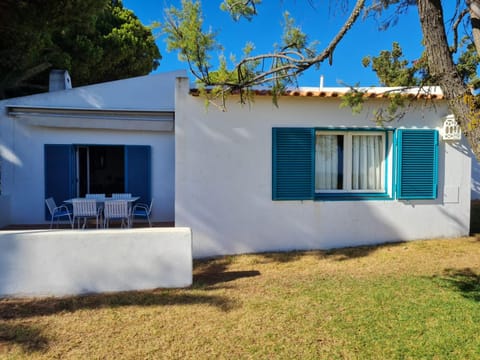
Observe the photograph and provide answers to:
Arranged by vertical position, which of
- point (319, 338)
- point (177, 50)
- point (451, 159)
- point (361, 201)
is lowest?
point (319, 338)

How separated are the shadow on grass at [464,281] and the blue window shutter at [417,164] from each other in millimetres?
2604

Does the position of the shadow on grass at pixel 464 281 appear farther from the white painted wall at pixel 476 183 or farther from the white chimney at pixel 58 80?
the white chimney at pixel 58 80

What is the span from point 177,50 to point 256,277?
484 cm

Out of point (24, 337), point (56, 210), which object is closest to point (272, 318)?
point (24, 337)

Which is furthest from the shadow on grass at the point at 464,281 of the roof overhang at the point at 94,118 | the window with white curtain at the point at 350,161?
the roof overhang at the point at 94,118

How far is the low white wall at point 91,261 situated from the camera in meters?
5.72

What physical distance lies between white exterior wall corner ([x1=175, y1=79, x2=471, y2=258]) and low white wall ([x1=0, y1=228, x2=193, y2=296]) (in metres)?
2.43

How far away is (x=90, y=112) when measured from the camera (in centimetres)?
1212

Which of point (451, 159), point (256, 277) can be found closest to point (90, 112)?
point (256, 277)

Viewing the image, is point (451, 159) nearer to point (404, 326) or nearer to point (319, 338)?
point (404, 326)

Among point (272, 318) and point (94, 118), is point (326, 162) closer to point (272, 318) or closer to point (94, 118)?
point (272, 318)

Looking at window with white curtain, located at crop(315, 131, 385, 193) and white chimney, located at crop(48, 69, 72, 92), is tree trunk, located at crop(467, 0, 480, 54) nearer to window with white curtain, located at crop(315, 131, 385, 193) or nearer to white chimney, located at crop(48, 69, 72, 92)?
window with white curtain, located at crop(315, 131, 385, 193)

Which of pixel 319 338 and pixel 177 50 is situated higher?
pixel 177 50

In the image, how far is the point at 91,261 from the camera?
5926mm
